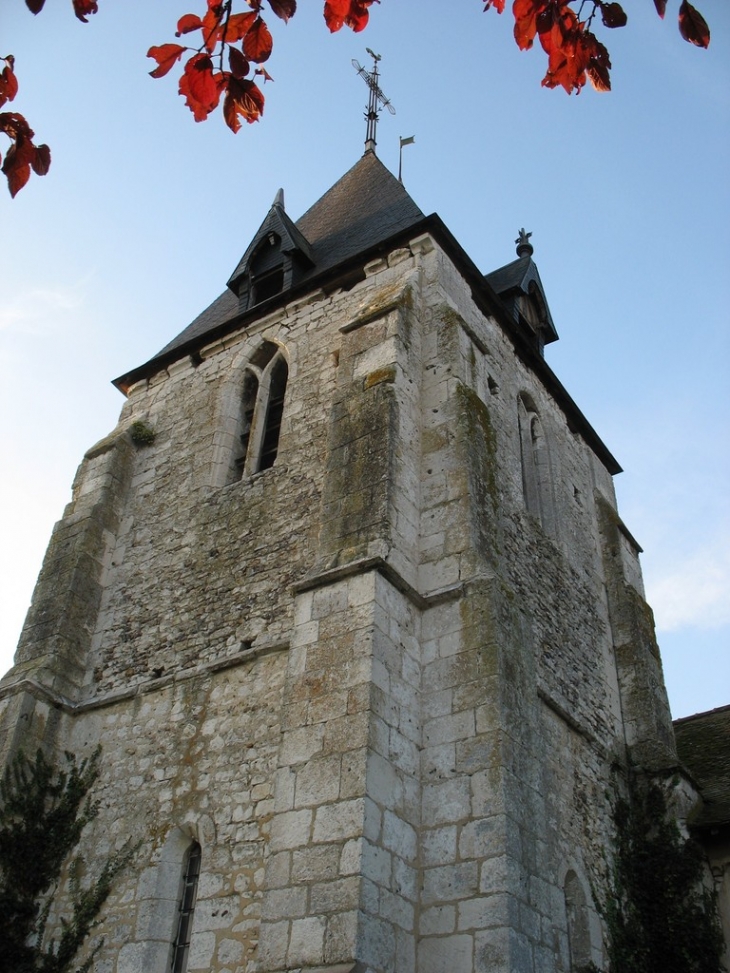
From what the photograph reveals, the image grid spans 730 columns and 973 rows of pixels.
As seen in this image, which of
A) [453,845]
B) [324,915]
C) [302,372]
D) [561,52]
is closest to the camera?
[561,52]

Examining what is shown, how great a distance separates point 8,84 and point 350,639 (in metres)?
4.56

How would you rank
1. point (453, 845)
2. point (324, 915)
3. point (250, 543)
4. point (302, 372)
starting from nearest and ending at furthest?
point (324, 915) → point (453, 845) → point (250, 543) → point (302, 372)

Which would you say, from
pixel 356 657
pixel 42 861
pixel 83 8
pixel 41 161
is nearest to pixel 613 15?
pixel 83 8

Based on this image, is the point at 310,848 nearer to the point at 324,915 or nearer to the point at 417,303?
the point at 324,915

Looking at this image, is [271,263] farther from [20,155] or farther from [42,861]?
[20,155]

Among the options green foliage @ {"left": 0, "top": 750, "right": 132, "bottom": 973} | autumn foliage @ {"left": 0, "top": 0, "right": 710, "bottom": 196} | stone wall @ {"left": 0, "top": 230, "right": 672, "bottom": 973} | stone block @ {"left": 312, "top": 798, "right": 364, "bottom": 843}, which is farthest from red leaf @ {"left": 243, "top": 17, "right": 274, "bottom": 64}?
green foliage @ {"left": 0, "top": 750, "right": 132, "bottom": 973}

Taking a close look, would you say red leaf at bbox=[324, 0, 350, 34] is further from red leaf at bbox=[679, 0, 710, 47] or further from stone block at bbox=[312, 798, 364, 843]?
stone block at bbox=[312, 798, 364, 843]

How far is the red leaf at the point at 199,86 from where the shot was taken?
3.69 meters

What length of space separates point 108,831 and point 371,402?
4.50 metres

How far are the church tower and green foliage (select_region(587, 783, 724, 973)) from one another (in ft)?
1.05

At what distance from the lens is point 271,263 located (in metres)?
13.5

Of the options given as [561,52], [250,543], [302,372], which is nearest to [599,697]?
[250,543]

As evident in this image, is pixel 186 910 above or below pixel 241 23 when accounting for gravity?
below

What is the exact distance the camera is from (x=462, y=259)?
37.9 feet
